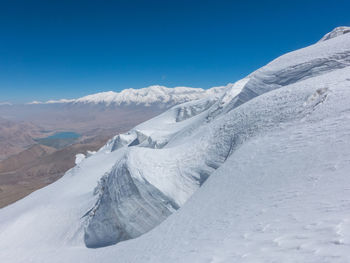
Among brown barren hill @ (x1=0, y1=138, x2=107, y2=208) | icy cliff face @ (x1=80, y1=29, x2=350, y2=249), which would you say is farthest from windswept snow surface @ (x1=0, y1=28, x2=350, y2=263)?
brown barren hill @ (x1=0, y1=138, x2=107, y2=208)

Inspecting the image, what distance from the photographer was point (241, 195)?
26.4 ft

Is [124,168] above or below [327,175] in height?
below

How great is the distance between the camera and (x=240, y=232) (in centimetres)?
607

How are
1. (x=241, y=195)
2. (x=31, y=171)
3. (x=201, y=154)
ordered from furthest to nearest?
(x=31, y=171), (x=201, y=154), (x=241, y=195)

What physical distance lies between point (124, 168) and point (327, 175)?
10.5 meters

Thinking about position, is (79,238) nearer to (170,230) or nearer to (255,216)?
(170,230)

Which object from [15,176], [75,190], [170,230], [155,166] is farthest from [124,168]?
[15,176]

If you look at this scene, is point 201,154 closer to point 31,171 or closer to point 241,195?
point 241,195

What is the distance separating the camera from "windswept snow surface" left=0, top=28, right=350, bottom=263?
5.23 meters

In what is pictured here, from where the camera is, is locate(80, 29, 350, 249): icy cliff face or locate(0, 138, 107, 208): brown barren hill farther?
locate(0, 138, 107, 208): brown barren hill

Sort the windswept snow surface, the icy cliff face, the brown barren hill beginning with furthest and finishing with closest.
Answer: the brown barren hill → the icy cliff face → the windswept snow surface

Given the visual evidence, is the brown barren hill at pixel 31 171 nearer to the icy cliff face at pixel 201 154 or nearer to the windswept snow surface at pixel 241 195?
the windswept snow surface at pixel 241 195

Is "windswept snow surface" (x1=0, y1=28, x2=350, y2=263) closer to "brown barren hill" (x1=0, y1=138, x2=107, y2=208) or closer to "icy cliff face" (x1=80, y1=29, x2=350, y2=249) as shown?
"icy cliff face" (x1=80, y1=29, x2=350, y2=249)

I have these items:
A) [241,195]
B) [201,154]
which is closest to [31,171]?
[201,154]
